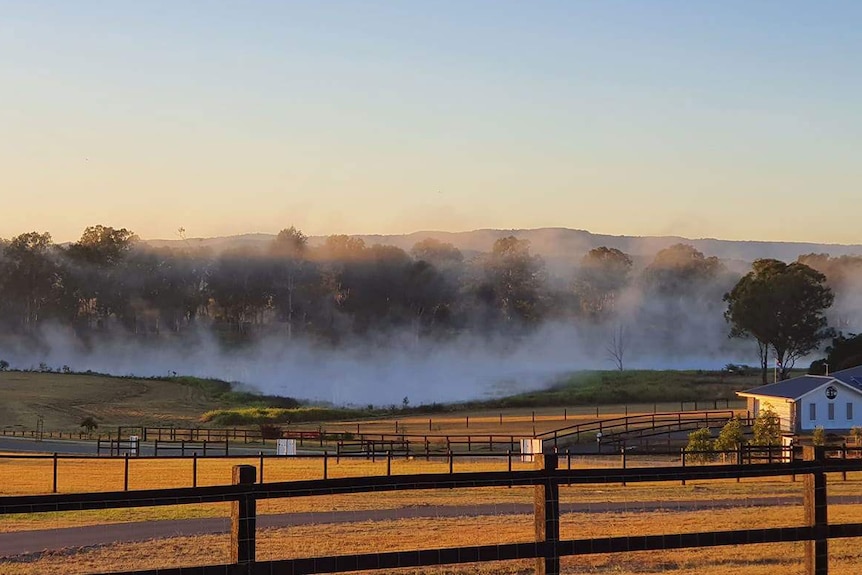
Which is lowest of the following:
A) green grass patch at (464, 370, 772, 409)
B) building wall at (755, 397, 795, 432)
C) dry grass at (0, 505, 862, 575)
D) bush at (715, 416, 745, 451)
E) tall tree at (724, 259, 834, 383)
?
green grass patch at (464, 370, 772, 409)

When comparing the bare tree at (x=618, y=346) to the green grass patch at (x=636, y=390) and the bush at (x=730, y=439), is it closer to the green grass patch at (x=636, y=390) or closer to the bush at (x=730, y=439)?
the green grass patch at (x=636, y=390)

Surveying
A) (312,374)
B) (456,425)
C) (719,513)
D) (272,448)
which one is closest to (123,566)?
(719,513)

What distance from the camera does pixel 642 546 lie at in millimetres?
8898

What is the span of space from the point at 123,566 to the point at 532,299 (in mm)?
183983

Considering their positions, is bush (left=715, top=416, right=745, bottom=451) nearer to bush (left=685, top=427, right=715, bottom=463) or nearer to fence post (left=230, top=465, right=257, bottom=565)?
bush (left=685, top=427, right=715, bottom=463)

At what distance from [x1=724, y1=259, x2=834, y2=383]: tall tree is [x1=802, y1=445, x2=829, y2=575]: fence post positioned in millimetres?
109508

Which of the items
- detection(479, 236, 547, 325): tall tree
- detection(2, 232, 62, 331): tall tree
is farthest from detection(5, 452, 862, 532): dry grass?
detection(479, 236, 547, 325): tall tree

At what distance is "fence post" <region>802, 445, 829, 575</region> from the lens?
970 centimetres

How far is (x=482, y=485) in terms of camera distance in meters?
8.87

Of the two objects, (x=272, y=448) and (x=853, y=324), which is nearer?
(x=272, y=448)

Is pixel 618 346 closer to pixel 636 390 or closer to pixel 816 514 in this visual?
pixel 636 390

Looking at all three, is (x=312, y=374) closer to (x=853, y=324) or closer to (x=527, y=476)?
(x=853, y=324)

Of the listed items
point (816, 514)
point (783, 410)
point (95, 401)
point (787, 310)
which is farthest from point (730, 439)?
point (787, 310)

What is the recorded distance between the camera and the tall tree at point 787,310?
11512cm
